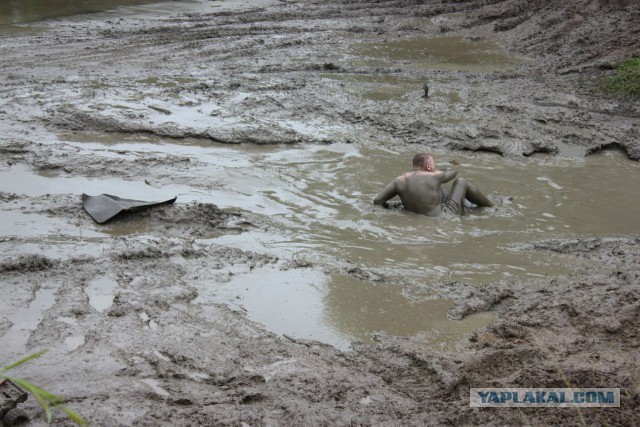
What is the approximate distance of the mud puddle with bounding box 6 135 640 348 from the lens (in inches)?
186

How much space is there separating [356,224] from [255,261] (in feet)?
4.05

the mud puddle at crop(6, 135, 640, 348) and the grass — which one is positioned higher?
the grass

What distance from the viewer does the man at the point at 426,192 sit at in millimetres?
6555

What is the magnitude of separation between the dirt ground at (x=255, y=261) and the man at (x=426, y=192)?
97cm

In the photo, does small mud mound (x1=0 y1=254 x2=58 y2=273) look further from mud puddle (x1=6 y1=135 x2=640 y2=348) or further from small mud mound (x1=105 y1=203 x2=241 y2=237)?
small mud mound (x1=105 y1=203 x2=241 y2=237)

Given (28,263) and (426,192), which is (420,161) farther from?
(28,263)

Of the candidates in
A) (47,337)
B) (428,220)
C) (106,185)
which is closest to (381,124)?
(428,220)

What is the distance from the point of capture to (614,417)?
9.92 feet

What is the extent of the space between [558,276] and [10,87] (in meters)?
7.95

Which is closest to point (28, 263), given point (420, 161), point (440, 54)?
point (420, 161)

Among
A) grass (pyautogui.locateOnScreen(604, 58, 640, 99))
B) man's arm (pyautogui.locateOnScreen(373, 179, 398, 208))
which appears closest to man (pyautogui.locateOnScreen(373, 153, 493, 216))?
man's arm (pyautogui.locateOnScreen(373, 179, 398, 208))

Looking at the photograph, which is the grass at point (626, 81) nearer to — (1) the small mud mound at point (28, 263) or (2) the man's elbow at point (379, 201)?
(2) the man's elbow at point (379, 201)

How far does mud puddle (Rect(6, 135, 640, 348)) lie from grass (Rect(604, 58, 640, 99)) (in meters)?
2.11

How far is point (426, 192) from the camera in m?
6.55
